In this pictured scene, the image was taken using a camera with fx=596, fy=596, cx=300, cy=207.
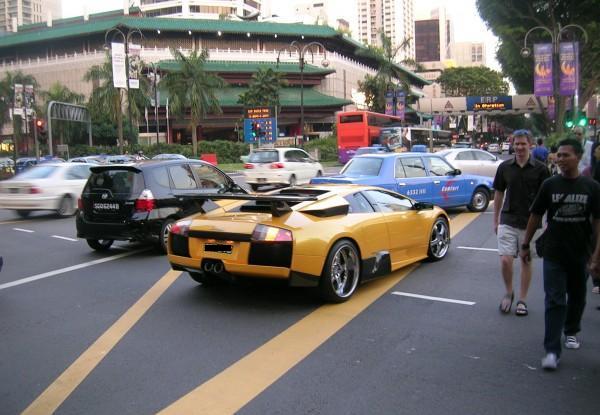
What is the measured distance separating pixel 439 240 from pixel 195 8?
117243mm

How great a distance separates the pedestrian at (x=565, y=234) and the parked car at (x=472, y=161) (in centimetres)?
1481

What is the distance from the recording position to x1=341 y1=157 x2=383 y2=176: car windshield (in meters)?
12.5

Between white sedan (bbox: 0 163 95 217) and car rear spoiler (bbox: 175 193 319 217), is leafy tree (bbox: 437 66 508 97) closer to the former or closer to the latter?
white sedan (bbox: 0 163 95 217)

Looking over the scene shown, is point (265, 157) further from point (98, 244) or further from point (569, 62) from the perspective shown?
point (569, 62)

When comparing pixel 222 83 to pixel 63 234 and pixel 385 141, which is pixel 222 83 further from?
pixel 63 234

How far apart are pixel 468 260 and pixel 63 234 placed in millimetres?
8223

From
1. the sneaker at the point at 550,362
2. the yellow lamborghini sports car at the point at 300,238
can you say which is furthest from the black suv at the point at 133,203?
the sneaker at the point at 550,362

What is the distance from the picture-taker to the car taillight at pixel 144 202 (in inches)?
364

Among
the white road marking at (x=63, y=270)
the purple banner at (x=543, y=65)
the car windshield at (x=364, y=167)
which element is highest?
the purple banner at (x=543, y=65)

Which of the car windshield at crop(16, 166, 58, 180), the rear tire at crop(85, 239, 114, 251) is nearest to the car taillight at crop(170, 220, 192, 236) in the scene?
the rear tire at crop(85, 239, 114, 251)

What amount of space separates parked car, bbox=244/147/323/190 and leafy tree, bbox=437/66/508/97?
84.5m

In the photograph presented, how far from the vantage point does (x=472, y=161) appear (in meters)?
19.4

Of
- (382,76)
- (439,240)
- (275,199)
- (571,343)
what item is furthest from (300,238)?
(382,76)

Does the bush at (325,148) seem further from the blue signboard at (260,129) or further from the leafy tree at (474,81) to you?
the leafy tree at (474,81)
